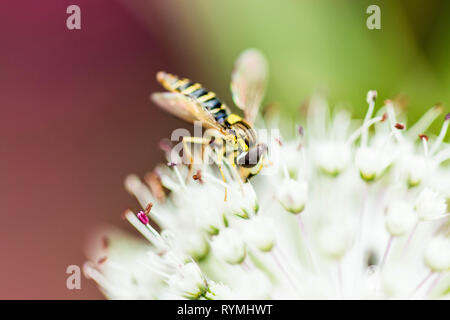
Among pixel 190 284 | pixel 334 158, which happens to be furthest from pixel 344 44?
pixel 190 284

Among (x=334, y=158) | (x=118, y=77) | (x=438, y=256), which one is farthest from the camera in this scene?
(x=118, y=77)

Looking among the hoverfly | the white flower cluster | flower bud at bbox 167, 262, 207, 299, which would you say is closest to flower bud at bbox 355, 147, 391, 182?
the white flower cluster

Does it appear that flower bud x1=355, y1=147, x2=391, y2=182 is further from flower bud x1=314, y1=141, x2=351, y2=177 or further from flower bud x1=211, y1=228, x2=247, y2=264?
flower bud x1=211, y1=228, x2=247, y2=264

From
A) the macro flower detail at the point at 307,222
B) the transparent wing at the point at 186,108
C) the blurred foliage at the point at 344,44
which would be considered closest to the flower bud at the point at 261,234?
the macro flower detail at the point at 307,222

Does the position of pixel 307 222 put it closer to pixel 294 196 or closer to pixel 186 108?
pixel 294 196

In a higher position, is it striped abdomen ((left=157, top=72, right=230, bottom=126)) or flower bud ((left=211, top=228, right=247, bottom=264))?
striped abdomen ((left=157, top=72, right=230, bottom=126))
